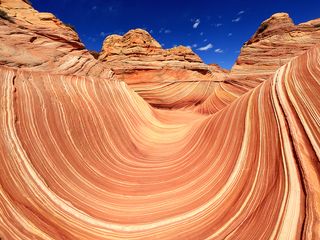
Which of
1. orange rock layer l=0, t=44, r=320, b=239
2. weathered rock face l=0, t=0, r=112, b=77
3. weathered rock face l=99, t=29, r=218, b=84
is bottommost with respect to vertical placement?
orange rock layer l=0, t=44, r=320, b=239

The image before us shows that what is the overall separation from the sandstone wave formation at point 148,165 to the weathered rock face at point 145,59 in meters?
9.02

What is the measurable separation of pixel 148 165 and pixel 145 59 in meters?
12.5

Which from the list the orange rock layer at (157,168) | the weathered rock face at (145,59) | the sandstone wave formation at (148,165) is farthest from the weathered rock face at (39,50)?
the weathered rock face at (145,59)

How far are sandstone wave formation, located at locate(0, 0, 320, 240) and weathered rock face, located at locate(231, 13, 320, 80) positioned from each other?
8.10m

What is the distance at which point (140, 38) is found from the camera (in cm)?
1845

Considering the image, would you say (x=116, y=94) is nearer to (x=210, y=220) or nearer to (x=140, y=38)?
(x=210, y=220)

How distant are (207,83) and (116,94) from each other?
10.7 meters

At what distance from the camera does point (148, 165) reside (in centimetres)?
611

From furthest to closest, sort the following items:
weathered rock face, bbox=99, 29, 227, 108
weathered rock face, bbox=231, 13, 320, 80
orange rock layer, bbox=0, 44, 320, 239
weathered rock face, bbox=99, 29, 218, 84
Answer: weathered rock face, bbox=99, 29, 218, 84
weathered rock face, bbox=99, 29, 227, 108
weathered rock face, bbox=231, 13, 320, 80
orange rock layer, bbox=0, 44, 320, 239

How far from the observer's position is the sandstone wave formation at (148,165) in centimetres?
359

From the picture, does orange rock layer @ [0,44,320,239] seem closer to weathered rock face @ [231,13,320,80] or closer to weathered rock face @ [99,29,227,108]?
weathered rock face @ [231,13,320,80]

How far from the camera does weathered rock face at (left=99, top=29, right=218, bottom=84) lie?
648 inches

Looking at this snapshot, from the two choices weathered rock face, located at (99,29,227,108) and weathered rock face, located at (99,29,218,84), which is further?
weathered rock face, located at (99,29,218,84)

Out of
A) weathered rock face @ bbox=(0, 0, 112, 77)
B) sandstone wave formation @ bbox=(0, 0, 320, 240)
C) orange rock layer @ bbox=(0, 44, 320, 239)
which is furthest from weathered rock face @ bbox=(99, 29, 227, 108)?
orange rock layer @ bbox=(0, 44, 320, 239)
